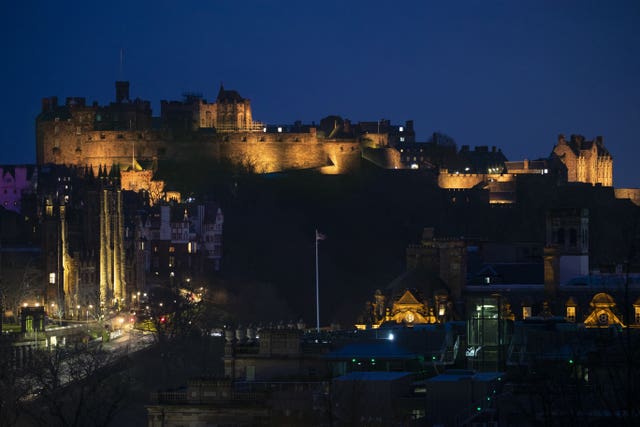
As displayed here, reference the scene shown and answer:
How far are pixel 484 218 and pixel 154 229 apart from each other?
31.7 metres

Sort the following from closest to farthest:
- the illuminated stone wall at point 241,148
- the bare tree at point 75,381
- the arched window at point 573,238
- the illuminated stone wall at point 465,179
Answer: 1. the bare tree at point 75,381
2. the arched window at point 573,238
3. the illuminated stone wall at point 241,148
4. the illuminated stone wall at point 465,179

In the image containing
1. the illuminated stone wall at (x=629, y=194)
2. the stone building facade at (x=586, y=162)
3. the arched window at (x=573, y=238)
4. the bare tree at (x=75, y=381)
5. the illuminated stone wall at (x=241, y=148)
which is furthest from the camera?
the stone building facade at (x=586, y=162)

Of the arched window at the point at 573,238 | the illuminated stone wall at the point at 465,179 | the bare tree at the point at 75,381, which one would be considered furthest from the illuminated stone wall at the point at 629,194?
the bare tree at the point at 75,381

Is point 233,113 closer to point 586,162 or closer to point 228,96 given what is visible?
point 228,96

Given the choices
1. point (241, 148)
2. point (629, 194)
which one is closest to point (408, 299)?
point (629, 194)

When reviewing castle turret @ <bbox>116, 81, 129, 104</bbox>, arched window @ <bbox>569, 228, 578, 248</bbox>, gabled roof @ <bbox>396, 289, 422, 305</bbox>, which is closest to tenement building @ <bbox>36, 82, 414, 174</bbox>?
castle turret @ <bbox>116, 81, 129, 104</bbox>

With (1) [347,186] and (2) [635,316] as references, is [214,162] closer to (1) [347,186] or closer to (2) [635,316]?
(1) [347,186]

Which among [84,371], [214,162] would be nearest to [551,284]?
[84,371]

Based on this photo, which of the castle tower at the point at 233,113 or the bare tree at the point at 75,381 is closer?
the bare tree at the point at 75,381

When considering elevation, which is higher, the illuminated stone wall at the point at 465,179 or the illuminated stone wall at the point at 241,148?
the illuminated stone wall at the point at 241,148

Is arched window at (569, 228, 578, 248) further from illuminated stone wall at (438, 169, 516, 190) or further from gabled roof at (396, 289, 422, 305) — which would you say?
illuminated stone wall at (438, 169, 516, 190)

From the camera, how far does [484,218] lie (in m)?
159

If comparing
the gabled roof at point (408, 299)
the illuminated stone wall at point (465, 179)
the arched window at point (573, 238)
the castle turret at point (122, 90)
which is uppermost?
the castle turret at point (122, 90)

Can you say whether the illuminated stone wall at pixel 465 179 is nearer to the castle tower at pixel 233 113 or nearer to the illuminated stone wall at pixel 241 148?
the illuminated stone wall at pixel 241 148
